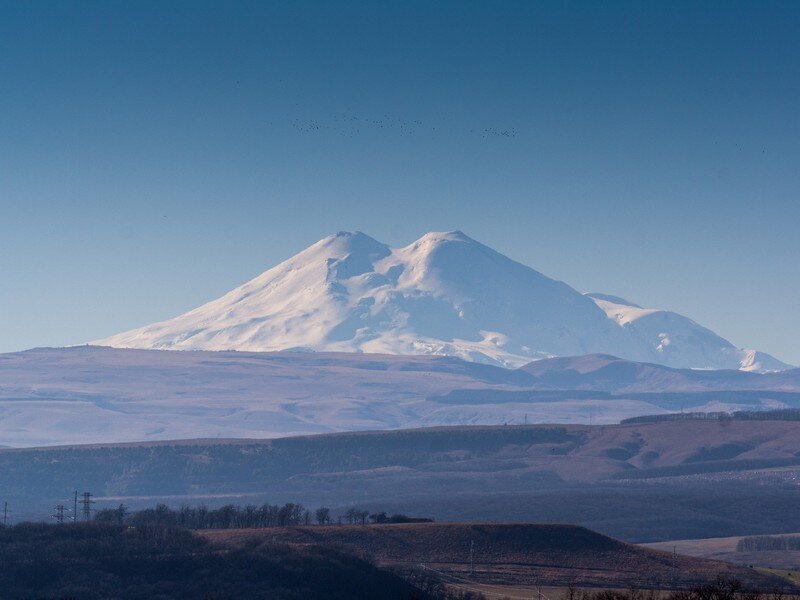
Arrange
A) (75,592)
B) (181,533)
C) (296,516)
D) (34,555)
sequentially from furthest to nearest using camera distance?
1. (296,516)
2. (181,533)
3. (34,555)
4. (75,592)

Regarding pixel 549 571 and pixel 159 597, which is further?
pixel 549 571

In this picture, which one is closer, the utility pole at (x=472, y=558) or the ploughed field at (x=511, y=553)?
the ploughed field at (x=511, y=553)

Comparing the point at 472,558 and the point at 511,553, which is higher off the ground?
the point at 511,553

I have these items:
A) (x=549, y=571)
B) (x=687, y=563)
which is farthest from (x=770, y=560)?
(x=549, y=571)

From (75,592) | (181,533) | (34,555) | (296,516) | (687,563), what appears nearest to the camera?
(75,592)

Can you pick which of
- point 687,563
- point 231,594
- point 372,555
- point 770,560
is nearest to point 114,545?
point 231,594

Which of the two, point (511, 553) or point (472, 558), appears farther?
point (511, 553)

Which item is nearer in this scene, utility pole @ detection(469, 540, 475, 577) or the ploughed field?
the ploughed field

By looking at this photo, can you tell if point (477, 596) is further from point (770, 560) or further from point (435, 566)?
point (770, 560)
